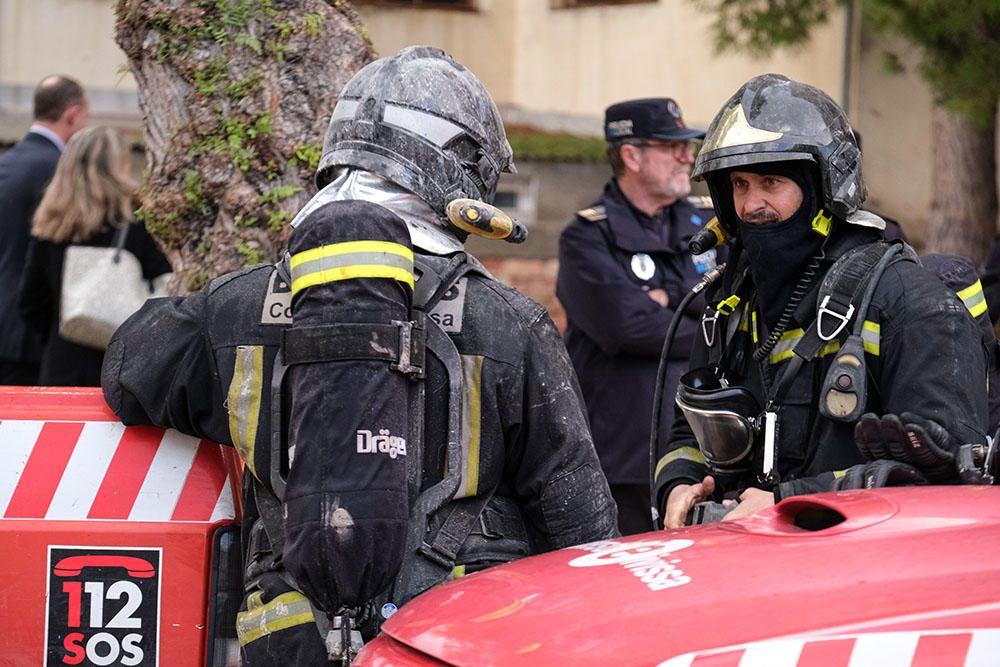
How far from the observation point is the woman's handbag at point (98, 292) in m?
5.55

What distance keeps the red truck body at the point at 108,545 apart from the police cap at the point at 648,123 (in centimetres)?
301

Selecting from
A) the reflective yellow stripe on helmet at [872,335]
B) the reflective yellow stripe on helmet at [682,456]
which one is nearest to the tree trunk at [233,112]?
the reflective yellow stripe on helmet at [682,456]

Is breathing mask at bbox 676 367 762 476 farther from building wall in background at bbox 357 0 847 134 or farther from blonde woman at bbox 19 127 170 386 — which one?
building wall in background at bbox 357 0 847 134

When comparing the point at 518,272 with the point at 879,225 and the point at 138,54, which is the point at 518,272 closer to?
the point at 138,54

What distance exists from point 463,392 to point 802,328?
934mm

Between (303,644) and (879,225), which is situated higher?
(879,225)

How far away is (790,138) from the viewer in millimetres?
3350

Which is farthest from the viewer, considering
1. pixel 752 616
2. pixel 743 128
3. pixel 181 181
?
pixel 181 181

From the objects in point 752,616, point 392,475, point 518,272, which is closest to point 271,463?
point 392,475

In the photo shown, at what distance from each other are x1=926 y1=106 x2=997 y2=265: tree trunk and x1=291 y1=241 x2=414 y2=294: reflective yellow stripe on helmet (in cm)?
919

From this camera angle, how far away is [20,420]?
3195 mm

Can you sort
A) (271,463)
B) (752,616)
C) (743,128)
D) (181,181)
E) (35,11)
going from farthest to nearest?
(35,11), (181,181), (743,128), (271,463), (752,616)

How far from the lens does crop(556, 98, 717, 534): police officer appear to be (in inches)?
210

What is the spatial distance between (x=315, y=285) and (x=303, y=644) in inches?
28.2
